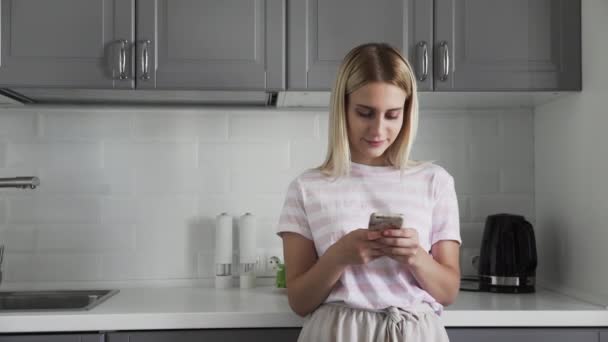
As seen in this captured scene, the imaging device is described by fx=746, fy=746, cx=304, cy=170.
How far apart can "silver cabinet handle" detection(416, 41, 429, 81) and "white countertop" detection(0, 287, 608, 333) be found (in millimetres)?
648

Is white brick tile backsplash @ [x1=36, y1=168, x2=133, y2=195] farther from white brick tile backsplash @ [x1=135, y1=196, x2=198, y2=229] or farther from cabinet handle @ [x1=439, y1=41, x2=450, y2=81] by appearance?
cabinet handle @ [x1=439, y1=41, x2=450, y2=81]

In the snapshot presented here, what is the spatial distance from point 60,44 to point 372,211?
1052mm

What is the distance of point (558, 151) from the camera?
7.71 ft

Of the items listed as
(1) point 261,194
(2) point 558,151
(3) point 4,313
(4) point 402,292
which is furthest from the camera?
(1) point 261,194

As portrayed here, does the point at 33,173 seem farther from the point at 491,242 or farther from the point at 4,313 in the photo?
the point at 491,242

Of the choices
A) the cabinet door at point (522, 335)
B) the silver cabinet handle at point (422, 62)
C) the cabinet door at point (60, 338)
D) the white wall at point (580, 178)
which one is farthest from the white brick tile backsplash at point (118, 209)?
the white wall at point (580, 178)

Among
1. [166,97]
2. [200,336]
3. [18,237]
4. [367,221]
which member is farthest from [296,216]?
[18,237]

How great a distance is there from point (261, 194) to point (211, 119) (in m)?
0.30

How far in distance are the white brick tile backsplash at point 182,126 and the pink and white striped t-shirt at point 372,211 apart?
84 centimetres

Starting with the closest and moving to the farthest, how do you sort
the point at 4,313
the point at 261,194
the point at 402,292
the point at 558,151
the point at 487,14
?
the point at 402,292, the point at 4,313, the point at 487,14, the point at 558,151, the point at 261,194

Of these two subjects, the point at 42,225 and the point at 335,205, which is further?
the point at 42,225

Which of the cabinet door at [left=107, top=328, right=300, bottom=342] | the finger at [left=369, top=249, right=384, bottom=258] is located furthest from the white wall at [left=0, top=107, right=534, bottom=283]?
the finger at [left=369, top=249, right=384, bottom=258]

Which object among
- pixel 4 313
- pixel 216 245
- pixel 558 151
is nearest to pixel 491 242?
pixel 558 151

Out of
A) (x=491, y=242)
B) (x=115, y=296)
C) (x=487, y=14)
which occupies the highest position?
(x=487, y=14)
